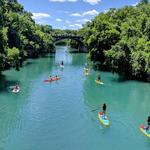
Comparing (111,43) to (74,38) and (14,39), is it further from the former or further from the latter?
(74,38)

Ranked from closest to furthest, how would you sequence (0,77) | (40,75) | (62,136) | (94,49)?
(62,136)
(0,77)
(40,75)
(94,49)

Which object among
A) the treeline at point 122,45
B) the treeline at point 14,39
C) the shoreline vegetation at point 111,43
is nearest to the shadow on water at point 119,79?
the shoreline vegetation at point 111,43

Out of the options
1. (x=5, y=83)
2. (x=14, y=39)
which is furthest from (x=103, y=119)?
(x=14, y=39)

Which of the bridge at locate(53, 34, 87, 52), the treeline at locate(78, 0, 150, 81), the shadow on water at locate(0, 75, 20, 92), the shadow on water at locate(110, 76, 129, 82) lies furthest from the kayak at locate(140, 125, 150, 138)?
the bridge at locate(53, 34, 87, 52)

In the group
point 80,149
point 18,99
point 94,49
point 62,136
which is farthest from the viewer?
point 94,49

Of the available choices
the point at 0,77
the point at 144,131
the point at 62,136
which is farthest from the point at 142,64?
the point at 62,136

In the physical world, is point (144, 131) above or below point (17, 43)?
below

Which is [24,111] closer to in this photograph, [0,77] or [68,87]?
[68,87]

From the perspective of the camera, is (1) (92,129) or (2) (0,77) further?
(2) (0,77)
